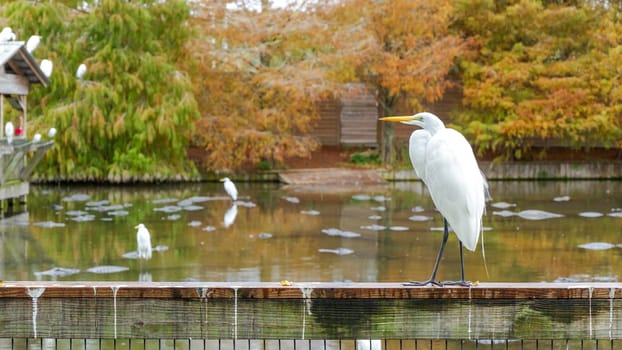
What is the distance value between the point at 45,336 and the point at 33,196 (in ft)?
62.6

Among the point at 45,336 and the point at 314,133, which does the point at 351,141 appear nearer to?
the point at 314,133

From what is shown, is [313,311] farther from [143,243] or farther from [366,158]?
[366,158]

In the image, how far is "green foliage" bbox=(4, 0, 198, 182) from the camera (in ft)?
82.7

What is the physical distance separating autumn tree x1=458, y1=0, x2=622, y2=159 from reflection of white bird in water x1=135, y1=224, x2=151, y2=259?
56.4 ft

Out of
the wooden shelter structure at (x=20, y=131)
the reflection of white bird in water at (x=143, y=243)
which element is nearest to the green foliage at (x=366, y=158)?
the wooden shelter structure at (x=20, y=131)

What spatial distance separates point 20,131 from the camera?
19.9m

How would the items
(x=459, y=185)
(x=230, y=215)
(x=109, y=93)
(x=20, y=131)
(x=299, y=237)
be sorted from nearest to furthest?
(x=459, y=185) → (x=299, y=237) → (x=230, y=215) → (x=20, y=131) → (x=109, y=93)

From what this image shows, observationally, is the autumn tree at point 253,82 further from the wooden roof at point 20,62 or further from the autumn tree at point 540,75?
the wooden roof at point 20,62

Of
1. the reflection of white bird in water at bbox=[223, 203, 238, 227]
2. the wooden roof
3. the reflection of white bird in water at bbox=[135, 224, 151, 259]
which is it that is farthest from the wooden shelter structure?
the reflection of white bird in water at bbox=[135, 224, 151, 259]

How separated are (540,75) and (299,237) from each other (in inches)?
621

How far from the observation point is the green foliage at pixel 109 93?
82.7ft

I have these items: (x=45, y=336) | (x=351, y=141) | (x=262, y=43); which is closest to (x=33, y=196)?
(x=262, y=43)

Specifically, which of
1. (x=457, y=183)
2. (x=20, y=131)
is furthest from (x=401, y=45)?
(x=457, y=183)

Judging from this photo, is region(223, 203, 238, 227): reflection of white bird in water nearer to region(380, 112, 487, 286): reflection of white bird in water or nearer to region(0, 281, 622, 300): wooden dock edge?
region(380, 112, 487, 286): reflection of white bird in water
